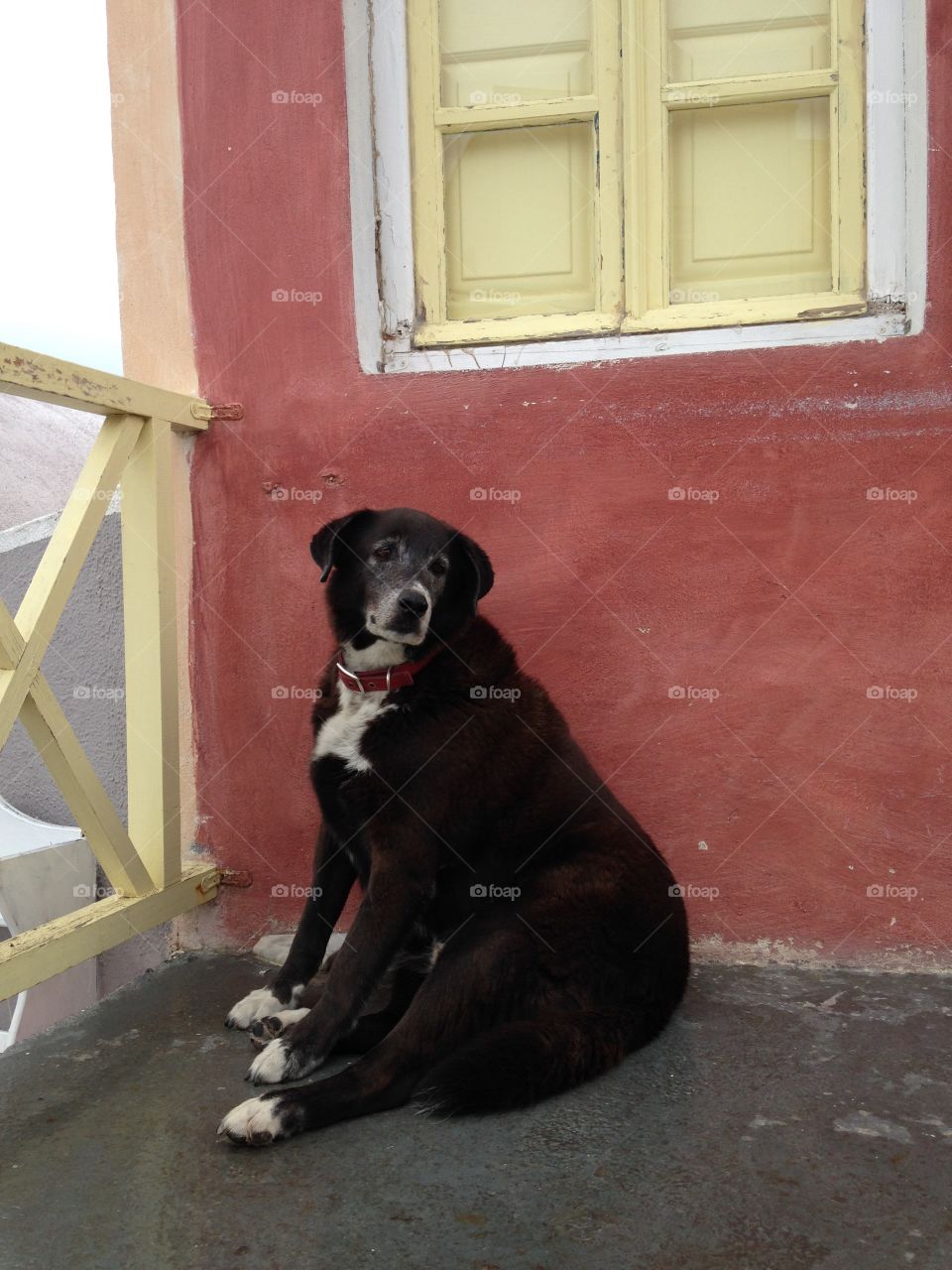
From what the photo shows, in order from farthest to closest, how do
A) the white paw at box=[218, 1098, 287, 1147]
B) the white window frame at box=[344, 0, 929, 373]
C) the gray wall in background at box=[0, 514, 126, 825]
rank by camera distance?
the gray wall in background at box=[0, 514, 126, 825]
the white window frame at box=[344, 0, 929, 373]
the white paw at box=[218, 1098, 287, 1147]

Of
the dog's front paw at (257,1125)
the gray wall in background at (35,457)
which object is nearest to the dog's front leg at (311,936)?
the dog's front paw at (257,1125)

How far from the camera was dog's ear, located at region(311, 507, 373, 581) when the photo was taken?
2.44 m

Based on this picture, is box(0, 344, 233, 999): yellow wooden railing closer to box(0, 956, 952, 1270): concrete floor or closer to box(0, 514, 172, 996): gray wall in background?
box(0, 956, 952, 1270): concrete floor

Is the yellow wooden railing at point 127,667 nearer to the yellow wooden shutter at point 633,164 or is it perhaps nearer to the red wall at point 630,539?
the red wall at point 630,539

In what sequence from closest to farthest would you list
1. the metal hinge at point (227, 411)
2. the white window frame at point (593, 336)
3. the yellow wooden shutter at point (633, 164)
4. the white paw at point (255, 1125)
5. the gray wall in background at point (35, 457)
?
the white paw at point (255, 1125) < the white window frame at point (593, 336) < the yellow wooden shutter at point (633, 164) < the metal hinge at point (227, 411) < the gray wall in background at point (35, 457)

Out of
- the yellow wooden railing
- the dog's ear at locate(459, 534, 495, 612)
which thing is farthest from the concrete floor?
the dog's ear at locate(459, 534, 495, 612)

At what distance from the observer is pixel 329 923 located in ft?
8.45

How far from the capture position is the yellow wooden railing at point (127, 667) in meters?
2.36

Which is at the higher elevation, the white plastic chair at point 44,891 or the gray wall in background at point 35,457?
the gray wall in background at point 35,457

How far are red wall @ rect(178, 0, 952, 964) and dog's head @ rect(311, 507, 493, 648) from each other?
1.61ft

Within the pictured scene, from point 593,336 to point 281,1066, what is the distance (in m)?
Answer: 2.11

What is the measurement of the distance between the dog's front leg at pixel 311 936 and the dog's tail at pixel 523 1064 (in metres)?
0.58

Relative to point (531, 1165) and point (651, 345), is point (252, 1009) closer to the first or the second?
point (531, 1165)

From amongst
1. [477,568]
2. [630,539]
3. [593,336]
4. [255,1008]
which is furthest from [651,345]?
[255,1008]
